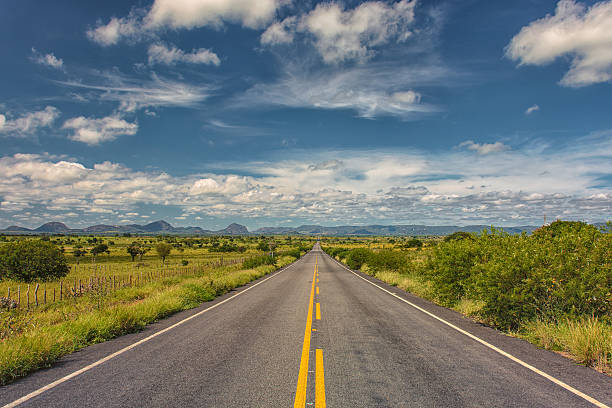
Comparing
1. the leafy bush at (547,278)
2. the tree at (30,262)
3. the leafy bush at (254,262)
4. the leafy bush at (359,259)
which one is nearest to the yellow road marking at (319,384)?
the leafy bush at (547,278)

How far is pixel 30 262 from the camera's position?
2912cm

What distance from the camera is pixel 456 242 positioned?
44.8 feet

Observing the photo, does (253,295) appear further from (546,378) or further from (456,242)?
(546,378)

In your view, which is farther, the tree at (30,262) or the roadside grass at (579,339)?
the tree at (30,262)

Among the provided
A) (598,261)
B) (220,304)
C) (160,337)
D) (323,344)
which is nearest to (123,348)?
(160,337)

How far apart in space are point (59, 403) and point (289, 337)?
4550mm

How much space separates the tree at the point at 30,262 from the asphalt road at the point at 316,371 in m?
28.6

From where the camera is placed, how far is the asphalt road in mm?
4465

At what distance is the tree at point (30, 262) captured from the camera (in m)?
28.6

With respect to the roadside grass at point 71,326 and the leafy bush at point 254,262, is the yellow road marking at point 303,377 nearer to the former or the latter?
the roadside grass at point 71,326

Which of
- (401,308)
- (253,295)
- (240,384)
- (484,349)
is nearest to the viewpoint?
(240,384)

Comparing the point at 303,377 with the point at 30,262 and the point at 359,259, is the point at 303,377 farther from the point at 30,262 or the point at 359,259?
the point at 30,262

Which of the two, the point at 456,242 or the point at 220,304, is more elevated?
the point at 456,242

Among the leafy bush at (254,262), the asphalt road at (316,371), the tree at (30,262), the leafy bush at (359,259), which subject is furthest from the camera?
the leafy bush at (359,259)
